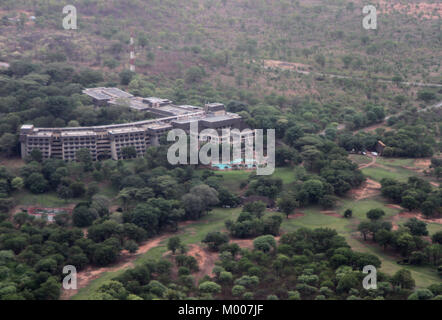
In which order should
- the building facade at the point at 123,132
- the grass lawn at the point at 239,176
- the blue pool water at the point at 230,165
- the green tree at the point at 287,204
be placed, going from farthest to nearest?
the blue pool water at the point at 230,165
the building facade at the point at 123,132
the grass lawn at the point at 239,176
the green tree at the point at 287,204

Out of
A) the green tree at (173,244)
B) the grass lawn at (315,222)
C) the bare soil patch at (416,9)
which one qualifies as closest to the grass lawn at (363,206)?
the grass lawn at (315,222)

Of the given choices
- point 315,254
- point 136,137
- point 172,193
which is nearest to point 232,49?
point 136,137

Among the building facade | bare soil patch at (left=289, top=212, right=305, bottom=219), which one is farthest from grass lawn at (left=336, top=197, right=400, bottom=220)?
the building facade

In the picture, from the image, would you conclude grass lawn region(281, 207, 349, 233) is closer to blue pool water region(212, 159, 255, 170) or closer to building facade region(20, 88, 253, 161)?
blue pool water region(212, 159, 255, 170)

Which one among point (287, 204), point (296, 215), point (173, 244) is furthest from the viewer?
point (296, 215)

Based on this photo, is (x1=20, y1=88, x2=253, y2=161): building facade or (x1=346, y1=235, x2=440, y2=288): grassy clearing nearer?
(x1=346, y1=235, x2=440, y2=288): grassy clearing

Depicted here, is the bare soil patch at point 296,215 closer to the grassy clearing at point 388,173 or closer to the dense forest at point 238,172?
the dense forest at point 238,172

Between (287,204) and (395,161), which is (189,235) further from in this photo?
(395,161)

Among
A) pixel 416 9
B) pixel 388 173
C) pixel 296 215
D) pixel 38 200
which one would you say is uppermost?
pixel 416 9

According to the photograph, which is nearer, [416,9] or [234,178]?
[234,178]

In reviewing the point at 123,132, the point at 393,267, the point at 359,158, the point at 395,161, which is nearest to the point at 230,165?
the point at 123,132

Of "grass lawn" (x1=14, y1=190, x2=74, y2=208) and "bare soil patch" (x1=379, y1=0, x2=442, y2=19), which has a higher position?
"bare soil patch" (x1=379, y1=0, x2=442, y2=19)

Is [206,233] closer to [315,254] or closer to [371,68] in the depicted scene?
[315,254]
